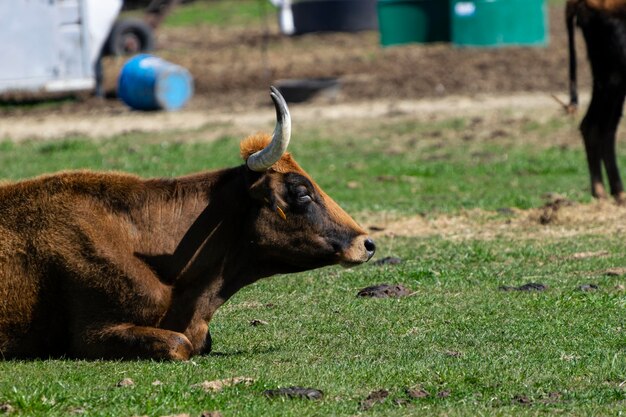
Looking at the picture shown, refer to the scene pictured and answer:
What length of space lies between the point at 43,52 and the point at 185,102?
10.5 feet

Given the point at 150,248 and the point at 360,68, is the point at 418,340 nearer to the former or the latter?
the point at 150,248

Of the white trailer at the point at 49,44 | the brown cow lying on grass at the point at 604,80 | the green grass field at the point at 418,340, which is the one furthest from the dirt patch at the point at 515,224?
the white trailer at the point at 49,44

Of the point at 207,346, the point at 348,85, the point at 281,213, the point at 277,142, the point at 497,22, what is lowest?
the point at 348,85

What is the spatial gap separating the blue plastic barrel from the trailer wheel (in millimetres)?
3932

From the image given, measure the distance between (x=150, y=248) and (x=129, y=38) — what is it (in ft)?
68.6

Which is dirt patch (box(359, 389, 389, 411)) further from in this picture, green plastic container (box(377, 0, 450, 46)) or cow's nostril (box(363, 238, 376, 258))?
green plastic container (box(377, 0, 450, 46))

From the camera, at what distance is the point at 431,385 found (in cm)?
718

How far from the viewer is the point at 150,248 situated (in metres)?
8.27

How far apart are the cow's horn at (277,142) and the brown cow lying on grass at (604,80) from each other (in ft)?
23.2

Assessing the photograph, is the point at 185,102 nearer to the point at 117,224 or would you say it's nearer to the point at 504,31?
A: the point at 504,31

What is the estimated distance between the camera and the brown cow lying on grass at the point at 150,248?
8.02 metres

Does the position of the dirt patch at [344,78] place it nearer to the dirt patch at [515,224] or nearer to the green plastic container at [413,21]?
the green plastic container at [413,21]

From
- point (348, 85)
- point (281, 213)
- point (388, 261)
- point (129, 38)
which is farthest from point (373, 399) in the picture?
point (129, 38)

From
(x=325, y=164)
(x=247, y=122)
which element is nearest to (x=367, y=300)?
(x=325, y=164)
